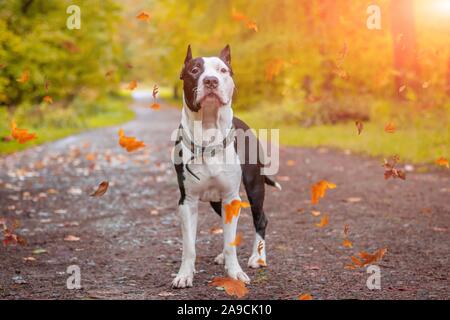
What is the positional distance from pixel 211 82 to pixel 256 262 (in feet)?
5.44

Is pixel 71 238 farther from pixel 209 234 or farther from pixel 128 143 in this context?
pixel 128 143

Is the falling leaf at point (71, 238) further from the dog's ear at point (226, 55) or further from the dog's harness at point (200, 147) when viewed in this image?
the dog's ear at point (226, 55)

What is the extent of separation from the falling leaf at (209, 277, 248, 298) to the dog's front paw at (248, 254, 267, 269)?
589 millimetres

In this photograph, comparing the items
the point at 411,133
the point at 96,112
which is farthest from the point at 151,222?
the point at 96,112

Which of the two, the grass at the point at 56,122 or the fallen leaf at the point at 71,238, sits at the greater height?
the grass at the point at 56,122

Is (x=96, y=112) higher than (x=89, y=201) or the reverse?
higher

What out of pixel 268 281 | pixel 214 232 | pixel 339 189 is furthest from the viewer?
pixel 339 189

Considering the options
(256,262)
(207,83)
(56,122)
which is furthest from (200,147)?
(56,122)

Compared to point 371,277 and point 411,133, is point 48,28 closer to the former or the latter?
point 411,133

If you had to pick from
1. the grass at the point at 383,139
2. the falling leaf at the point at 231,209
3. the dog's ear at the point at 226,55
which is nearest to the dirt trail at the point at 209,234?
the falling leaf at the point at 231,209

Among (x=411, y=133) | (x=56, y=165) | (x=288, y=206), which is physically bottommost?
(x=288, y=206)

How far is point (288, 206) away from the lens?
7.79 metres

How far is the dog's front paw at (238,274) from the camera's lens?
4364 millimetres

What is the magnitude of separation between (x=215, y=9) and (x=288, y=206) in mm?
11974
